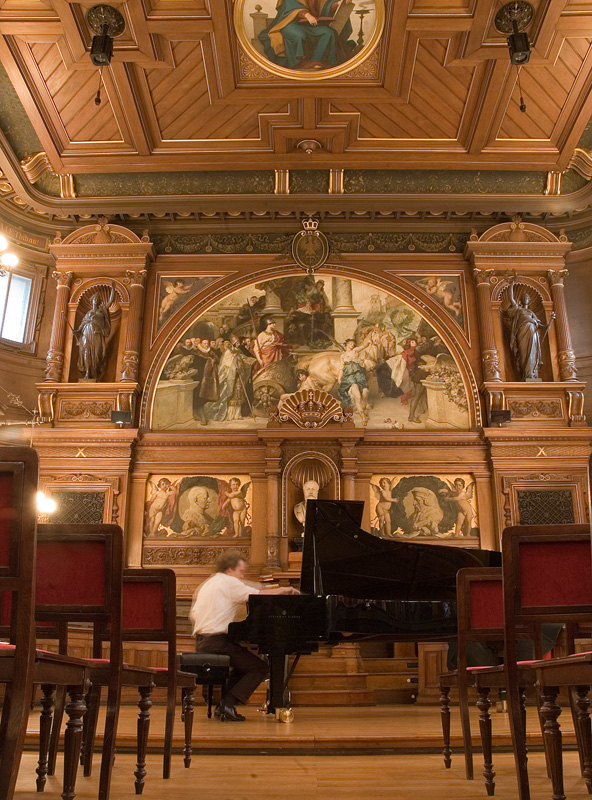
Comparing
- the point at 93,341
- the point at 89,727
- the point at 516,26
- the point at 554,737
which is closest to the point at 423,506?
the point at 93,341

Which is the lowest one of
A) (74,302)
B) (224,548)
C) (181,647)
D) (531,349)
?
(181,647)

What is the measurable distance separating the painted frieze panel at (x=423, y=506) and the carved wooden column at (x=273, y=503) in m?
1.29

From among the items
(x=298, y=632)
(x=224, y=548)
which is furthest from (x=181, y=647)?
(x=298, y=632)

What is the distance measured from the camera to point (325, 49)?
1012cm

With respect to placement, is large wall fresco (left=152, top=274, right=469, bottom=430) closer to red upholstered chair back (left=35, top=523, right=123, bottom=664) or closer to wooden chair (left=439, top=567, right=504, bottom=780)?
wooden chair (left=439, top=567, right=504, bottom=780)

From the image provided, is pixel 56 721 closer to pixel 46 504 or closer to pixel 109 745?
pixel 109 745

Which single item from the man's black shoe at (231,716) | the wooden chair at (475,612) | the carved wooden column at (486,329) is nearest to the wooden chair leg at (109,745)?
the wooden chair at (475,612)

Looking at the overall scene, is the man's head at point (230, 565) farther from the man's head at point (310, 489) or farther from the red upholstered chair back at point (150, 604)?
the man's head at point (310, 489)

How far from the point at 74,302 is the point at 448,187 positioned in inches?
233

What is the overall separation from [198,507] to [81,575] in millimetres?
7476

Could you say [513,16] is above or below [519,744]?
above

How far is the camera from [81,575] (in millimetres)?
3391

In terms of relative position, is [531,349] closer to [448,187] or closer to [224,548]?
[448,187]

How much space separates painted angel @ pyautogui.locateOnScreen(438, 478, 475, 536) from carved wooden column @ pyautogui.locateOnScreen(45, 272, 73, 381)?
575 centimetres
